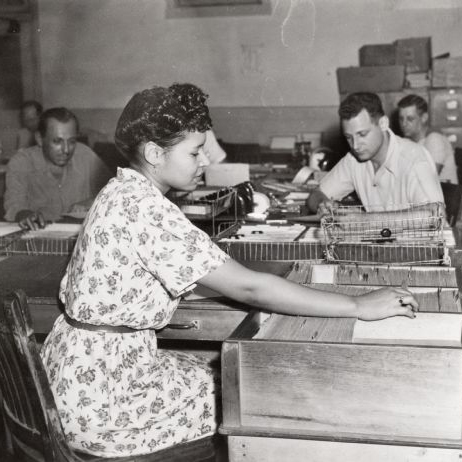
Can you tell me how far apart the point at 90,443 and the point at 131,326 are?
1.01ft

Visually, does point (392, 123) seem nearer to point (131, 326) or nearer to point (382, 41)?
point (382, 41)

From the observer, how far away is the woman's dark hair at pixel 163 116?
176 cm

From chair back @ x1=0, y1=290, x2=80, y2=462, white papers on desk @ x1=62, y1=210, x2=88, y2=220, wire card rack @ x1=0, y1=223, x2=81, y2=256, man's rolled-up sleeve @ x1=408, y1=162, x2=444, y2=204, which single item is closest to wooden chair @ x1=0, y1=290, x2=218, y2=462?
chair back @ x1=0, y1=290, x2=80, y2=462

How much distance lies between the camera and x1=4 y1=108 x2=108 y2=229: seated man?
4.01 meters

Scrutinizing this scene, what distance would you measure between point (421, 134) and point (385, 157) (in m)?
2.54

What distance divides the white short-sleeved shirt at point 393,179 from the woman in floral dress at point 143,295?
62.8 inches

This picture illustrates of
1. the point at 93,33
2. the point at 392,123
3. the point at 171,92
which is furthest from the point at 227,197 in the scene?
the point at 93,33

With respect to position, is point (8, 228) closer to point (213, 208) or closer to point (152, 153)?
point (213, 208)

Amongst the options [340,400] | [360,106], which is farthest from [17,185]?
[340,400]

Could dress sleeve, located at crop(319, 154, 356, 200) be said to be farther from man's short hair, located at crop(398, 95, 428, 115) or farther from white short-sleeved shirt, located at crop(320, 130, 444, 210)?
man's short hair, located at crop(398, 95, 428, 115)

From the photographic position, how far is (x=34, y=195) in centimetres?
431

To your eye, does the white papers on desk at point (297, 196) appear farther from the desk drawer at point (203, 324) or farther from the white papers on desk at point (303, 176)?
the desk drawer at point (203, 324)

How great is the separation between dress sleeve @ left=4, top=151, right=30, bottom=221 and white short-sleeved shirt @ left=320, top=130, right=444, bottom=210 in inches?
72.5

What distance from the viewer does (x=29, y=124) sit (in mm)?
7945
